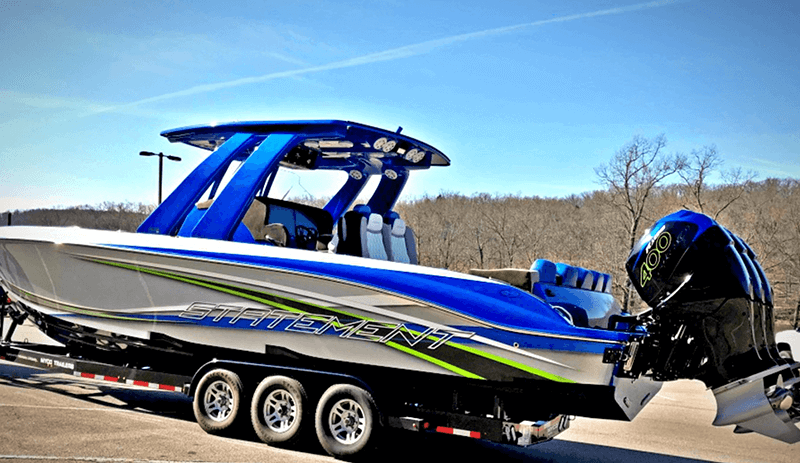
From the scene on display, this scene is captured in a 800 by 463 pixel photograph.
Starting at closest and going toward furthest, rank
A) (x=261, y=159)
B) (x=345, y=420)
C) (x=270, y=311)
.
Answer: (x=345, y=420) < (x=270, y=311) < (x=261, y=159)

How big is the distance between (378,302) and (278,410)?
1.40 meters

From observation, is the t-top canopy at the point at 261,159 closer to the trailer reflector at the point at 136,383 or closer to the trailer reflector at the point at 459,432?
the trailer reflector at the point at 136,383

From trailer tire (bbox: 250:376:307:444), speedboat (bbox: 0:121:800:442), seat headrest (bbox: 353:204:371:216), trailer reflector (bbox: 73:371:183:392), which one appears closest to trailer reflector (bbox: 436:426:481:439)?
speedboat (bbox: 0:121:800:442)

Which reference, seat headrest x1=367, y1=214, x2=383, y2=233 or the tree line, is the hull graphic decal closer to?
seat headrest x1=367, y1=214, x2=383, y2=233

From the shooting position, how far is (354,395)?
20.1ft

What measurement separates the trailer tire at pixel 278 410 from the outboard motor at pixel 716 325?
273cm

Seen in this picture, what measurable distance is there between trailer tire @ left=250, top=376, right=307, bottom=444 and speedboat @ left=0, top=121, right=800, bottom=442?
0.23 m

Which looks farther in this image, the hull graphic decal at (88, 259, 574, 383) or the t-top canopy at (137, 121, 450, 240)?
the t-top canopy at (137, 121, 450, 240)

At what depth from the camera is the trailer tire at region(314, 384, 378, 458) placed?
19.9ft

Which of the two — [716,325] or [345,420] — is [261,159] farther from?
[716,325]

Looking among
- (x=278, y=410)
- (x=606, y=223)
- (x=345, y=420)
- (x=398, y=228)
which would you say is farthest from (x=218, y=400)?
(x=606, y=223)

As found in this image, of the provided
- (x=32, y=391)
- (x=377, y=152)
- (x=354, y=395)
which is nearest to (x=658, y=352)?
(x=354, y=395)

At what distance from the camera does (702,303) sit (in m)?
5.64

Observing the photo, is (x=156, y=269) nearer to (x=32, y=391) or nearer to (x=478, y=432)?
(x=32, y=391)
